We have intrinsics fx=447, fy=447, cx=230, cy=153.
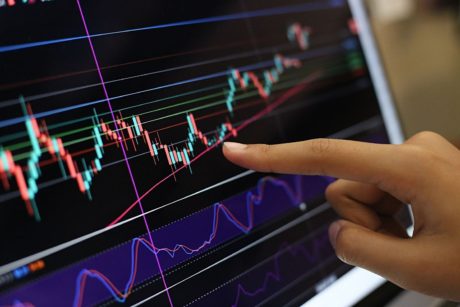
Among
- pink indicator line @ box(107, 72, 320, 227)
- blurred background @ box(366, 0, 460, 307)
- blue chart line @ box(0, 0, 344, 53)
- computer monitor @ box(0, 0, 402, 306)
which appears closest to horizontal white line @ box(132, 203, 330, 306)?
computer monitor @ box(0, 0, 402, 306)

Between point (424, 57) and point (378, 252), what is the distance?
3.02 feet

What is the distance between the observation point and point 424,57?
1295mm

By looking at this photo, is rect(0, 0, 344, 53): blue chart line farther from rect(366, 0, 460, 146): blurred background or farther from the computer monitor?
rect(366, 0, 460, 146): blurred background

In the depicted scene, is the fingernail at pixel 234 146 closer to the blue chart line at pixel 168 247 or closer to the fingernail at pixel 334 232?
the blue chart line at pixel 168 247

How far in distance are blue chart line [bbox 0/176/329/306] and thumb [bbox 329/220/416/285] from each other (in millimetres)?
121

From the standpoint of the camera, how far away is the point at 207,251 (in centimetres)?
58

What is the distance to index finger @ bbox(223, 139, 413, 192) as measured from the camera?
21.0 inches

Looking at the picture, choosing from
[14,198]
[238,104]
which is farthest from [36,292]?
[238,104]

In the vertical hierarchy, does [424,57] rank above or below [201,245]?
above

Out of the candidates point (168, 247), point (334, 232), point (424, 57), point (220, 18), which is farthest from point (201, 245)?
point (424, 57)

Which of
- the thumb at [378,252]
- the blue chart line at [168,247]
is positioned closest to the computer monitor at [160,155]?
the blue chart line at [168,247]

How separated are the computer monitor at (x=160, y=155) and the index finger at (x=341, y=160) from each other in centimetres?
9

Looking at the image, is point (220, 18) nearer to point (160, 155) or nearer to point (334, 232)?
point (160, 155)

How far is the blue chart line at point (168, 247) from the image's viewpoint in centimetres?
47
